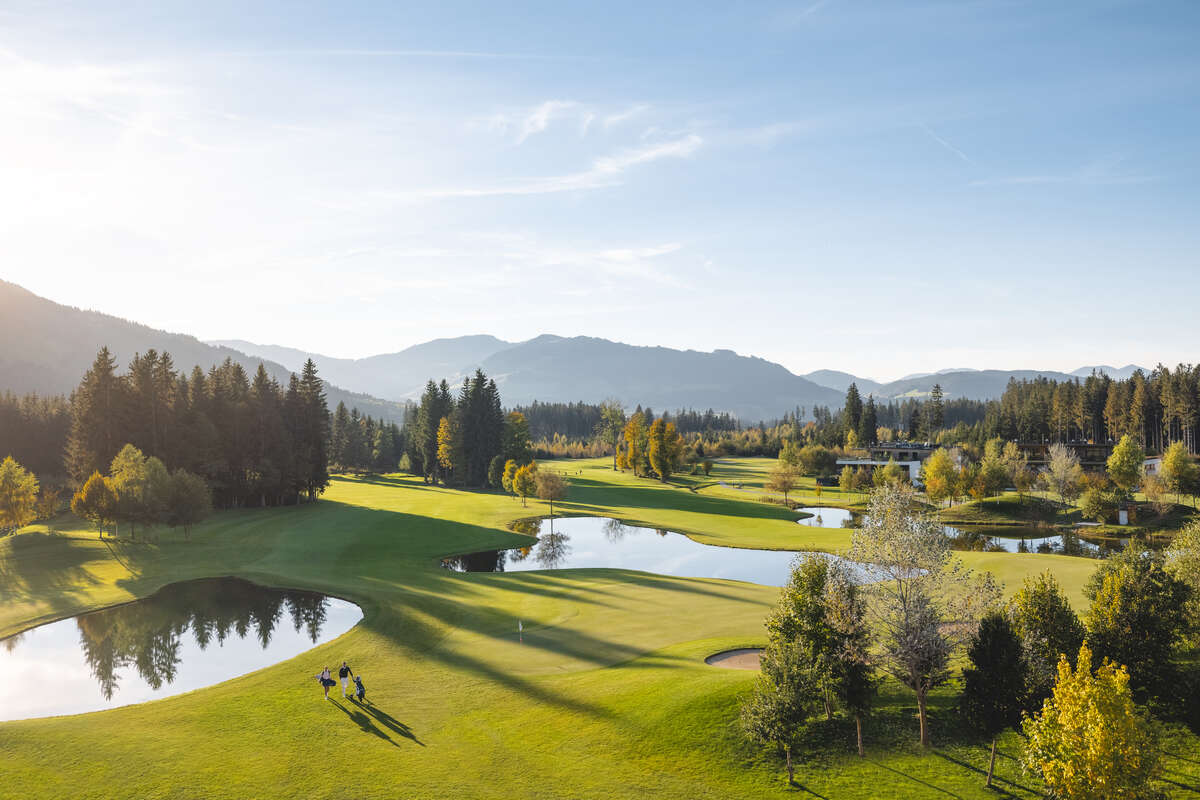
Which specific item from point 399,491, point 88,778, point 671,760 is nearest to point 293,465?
point 399,491

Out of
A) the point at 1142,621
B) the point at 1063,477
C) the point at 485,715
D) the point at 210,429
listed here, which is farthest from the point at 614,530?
the point at 1063,477

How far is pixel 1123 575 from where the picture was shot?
2259 centimetres

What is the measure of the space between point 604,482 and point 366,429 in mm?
77201

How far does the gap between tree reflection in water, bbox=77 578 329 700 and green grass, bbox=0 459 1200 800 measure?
239 centimetres

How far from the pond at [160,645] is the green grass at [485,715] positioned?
213 cm

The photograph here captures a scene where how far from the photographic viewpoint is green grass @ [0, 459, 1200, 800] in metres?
21.7

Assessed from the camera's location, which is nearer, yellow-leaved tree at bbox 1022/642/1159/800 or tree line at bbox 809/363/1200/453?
yellow-leaved tree at bbox 1022/642/1159/800

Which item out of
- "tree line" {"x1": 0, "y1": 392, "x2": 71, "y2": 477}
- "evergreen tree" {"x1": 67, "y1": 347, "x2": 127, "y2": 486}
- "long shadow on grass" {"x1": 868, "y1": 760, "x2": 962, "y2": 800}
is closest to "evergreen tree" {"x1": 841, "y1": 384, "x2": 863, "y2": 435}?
"evergreen tree" {"x1": 67, "y1": 347, "x2": 127, "y2": 486}

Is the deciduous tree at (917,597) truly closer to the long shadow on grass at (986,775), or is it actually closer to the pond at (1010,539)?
the long shadow on grass at (986,775)

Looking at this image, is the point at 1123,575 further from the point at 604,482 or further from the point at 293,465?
the point at 604,482

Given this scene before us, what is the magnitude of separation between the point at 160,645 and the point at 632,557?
40647 millimetres

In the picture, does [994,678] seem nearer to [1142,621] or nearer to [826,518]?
[1142,621]

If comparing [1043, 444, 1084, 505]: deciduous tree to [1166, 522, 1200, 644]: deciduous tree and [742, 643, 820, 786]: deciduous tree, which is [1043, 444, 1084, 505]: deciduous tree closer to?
[1166, 522, 1200, 644]: deciduous tree

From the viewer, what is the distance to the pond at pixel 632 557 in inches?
2334
